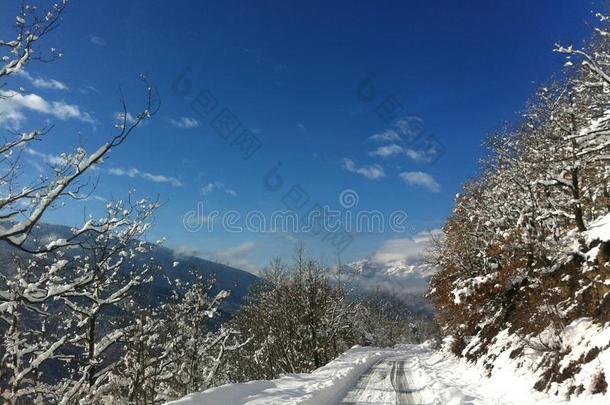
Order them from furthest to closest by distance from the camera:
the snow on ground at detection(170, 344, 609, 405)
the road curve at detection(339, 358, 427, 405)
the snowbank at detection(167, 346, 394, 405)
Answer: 1. the road curve at detection(339, 358, 427, 405)
2. the snow on ground at detection(170, 344, 609, 405)
3. the snowbank at detection(167, 346, 394, 405)

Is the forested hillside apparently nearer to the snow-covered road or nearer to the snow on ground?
the snow on ground

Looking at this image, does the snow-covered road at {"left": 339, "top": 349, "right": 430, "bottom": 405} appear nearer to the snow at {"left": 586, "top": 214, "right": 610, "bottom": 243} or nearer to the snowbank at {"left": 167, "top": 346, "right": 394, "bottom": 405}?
the snowbank at {"left": 167, "top": 346, "right": 394, "bottom": 405}

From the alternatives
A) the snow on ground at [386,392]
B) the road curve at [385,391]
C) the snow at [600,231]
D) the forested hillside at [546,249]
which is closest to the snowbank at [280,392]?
the snow on ground at [386,392]

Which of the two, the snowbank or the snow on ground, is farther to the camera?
the snow on ground

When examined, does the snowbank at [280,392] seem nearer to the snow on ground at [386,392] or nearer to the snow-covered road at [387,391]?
the snow on ground at [386,392]

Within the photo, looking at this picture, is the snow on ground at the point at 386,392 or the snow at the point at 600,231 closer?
the snow on ground at the point at 386,392

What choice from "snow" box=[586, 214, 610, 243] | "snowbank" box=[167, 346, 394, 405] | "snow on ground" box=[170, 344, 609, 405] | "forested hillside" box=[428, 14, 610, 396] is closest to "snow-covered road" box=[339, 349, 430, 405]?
"snow on ground" box=[170, 344, 609, 405]

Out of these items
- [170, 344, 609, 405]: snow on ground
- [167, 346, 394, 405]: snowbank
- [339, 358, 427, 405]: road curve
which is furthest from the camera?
[339, 358, 427, 405]: road curve

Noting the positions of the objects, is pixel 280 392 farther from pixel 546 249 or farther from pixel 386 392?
pixel 546 249

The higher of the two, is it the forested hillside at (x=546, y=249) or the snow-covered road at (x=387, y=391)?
the forested hillside at (x=546, y=249)

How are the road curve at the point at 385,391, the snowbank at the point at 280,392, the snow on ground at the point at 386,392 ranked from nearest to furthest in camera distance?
the snowbank at the point at 280,392 < the snow on ground at the point at 386,392 < the road curve at the point at 385,391

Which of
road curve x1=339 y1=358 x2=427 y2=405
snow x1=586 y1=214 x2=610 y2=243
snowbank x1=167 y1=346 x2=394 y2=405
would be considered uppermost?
snow x1=586 y1=214 x2=610 y2=243

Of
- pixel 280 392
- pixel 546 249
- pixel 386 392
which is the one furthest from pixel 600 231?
pixel 280 392

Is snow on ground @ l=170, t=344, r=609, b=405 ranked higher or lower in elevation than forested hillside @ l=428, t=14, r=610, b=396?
lower
